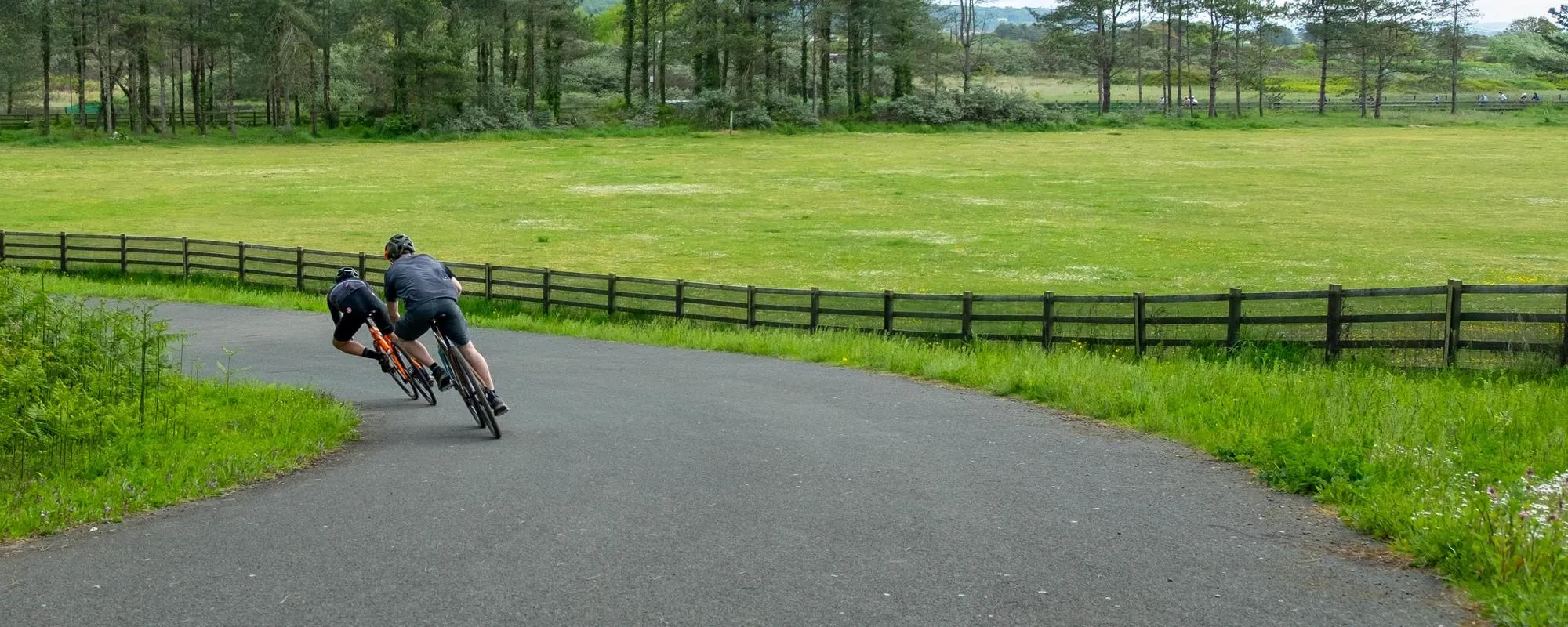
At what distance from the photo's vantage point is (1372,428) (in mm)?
10633

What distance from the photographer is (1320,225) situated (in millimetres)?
42500

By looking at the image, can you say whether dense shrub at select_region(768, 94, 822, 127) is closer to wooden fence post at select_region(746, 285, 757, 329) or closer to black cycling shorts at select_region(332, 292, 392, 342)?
wooden fence post at select_region(746, 285, 757, 329)

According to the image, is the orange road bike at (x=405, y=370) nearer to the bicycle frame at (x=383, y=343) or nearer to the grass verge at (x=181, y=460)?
the bicycle frame at (x=383, y=343)

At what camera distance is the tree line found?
8219 cm

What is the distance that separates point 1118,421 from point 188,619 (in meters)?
8.50

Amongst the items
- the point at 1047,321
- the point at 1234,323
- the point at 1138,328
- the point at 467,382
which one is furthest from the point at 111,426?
the point at 1234,323

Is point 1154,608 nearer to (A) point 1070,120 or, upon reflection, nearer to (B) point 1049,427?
(B) point 1049,427

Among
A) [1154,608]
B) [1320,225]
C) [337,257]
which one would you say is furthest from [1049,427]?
[1320,225]


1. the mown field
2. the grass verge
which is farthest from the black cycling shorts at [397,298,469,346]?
the mown field

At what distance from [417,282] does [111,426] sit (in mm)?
2709

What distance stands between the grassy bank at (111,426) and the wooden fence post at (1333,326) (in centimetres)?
1168

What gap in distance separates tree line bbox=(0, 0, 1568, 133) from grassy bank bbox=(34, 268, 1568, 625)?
6925 cm

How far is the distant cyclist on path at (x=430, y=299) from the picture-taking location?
39.5 feet

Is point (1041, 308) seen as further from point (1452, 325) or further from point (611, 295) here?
point (1452, 325)
